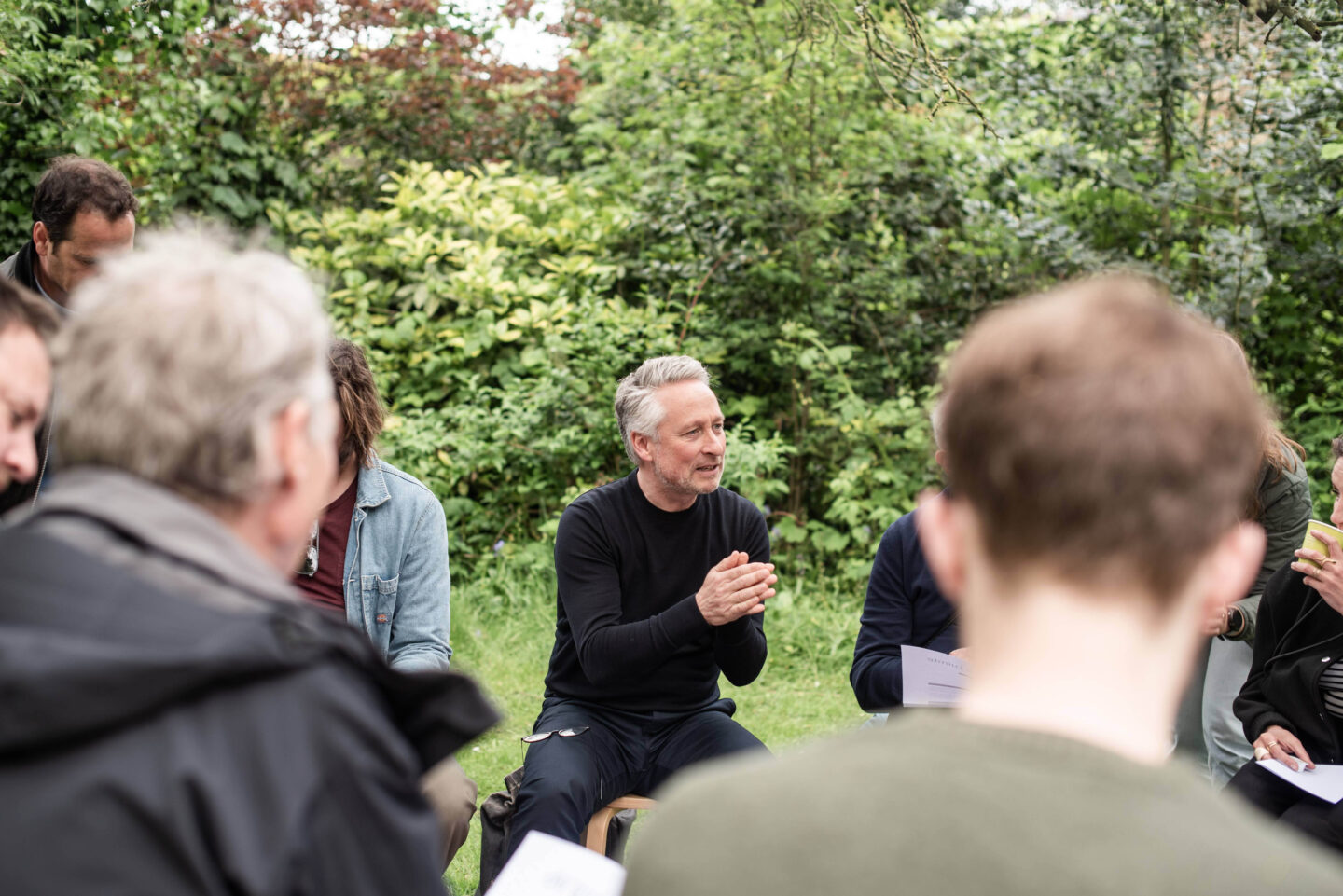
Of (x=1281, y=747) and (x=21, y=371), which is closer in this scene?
(x=21, y=371)

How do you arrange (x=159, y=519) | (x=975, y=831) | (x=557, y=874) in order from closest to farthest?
(x=975, y=831) → (x=159, y=519) → (x=557, y=874)

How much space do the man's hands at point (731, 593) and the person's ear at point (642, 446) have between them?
0.48m

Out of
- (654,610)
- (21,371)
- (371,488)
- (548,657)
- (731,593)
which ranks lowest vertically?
(548,657)

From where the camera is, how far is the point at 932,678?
8.52ft

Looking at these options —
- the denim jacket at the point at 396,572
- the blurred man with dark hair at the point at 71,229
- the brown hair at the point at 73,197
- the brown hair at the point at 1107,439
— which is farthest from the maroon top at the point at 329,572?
the brown hair at the point at 1107,439

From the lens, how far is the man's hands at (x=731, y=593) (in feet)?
9.02

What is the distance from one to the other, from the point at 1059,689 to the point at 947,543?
18cm

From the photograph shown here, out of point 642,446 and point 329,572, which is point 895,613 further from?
point 329,572

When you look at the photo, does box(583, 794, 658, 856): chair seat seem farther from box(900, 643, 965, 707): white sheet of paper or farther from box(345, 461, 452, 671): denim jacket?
box(900, 643, 965, 707): white sheet of paper

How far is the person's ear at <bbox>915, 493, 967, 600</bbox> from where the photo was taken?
1002mm

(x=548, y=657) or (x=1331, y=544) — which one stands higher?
(x=1331, y=544)

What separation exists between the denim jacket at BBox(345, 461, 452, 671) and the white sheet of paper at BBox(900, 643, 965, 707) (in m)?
1.23

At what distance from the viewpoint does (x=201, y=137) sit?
6.73 meters

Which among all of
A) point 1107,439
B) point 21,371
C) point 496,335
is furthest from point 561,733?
point 496,335
